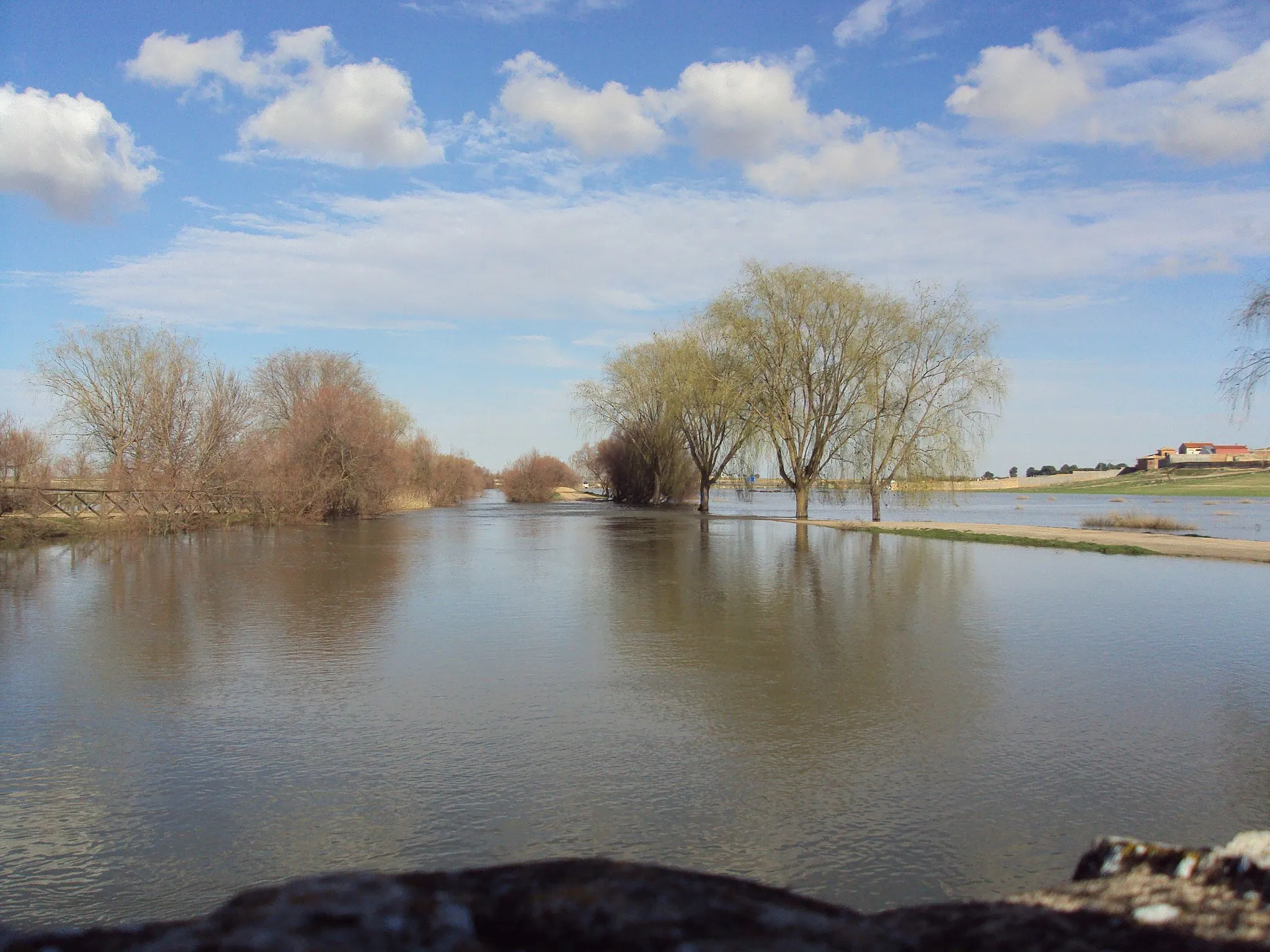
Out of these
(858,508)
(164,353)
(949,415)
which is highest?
(164,353)

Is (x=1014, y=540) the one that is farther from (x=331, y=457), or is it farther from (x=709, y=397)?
(x=331, y=457)

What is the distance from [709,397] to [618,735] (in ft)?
119

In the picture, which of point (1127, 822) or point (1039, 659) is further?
point (1039, 659)

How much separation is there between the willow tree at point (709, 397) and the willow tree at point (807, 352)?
3.01ft

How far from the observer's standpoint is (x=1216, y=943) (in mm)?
1728

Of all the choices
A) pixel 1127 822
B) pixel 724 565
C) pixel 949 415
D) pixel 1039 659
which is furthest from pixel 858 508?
pixel 1127 822

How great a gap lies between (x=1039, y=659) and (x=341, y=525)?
34.0 metres

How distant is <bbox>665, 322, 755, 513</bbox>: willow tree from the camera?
39.8m

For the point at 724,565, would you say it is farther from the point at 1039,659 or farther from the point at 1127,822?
the point at 1127,822

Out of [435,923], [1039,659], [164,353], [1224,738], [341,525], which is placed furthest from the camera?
[341,525]

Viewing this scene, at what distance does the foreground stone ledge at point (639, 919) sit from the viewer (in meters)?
1.51

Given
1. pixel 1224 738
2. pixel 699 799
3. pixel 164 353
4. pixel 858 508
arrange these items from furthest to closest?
Result: pixel 858 508 → pixel 164 353 → pixel 1224 738 → pixel 699 799

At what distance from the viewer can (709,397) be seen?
1661 inches

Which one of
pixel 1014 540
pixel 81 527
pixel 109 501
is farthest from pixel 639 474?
pixel 1014 540
